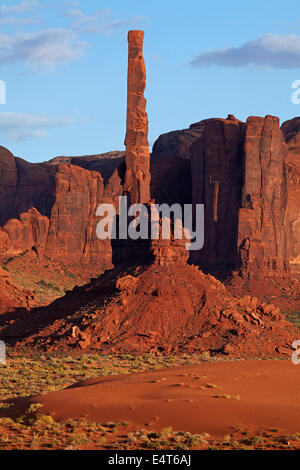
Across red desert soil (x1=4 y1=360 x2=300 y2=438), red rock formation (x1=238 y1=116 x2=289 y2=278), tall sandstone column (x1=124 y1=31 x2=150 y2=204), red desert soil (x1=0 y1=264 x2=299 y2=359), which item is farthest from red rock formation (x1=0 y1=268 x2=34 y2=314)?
red rock formation (x1=238 y1=116 x2=289 y2=278)

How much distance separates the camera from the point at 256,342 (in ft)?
142

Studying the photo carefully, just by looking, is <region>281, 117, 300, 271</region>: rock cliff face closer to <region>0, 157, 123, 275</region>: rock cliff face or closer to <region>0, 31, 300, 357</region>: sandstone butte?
<region>0, 31, 300, 357</region>: sandstone butte

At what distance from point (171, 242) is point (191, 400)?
25339mm

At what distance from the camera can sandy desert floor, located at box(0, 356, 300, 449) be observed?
19.4 m

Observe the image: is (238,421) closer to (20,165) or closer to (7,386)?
(7,386)

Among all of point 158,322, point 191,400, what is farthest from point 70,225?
point 191,400

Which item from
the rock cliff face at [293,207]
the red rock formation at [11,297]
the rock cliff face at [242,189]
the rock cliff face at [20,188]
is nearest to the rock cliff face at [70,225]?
the rock cliff face at [20,188]

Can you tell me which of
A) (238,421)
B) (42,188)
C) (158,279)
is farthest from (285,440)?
(42,188)

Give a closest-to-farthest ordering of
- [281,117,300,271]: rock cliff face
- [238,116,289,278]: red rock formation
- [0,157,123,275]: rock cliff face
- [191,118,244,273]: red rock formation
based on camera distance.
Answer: [238,116,289,278]: red rock formation
[191,118,244,273]: red rock formation
[0,157,123,275]: rock cliff face
[281,117,300,271]: rock cliff face

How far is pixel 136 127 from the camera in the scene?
53312 mm

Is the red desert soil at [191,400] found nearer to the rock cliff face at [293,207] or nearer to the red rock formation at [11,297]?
the red rock formation at [11,297]

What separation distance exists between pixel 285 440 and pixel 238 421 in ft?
6.23

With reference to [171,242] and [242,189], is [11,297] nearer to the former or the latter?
[171,242]

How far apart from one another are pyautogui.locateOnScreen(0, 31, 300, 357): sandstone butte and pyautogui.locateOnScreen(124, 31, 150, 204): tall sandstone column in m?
0.07
